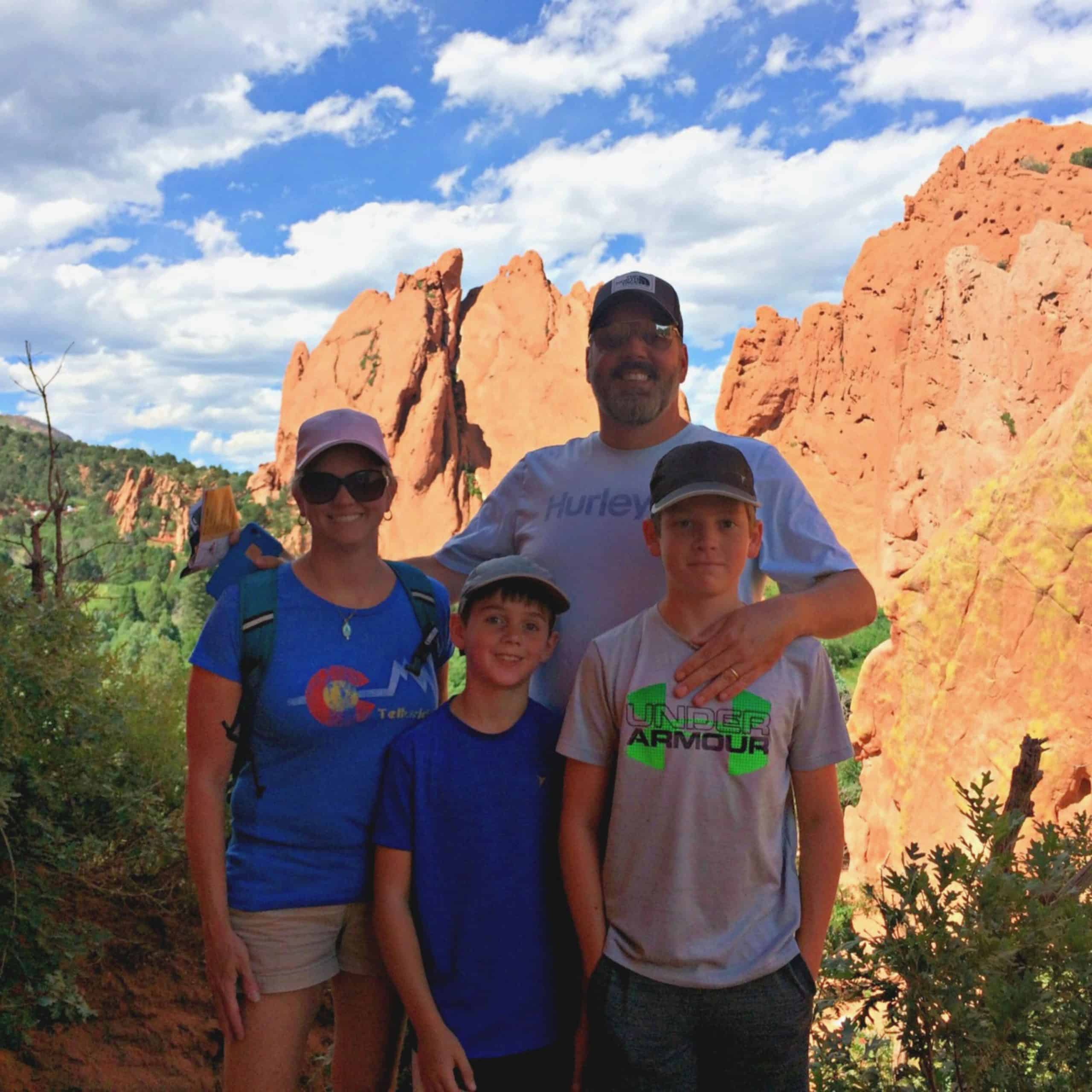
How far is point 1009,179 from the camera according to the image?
2912cm

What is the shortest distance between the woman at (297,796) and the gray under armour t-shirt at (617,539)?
1.43ft

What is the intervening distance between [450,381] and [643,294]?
145 ft

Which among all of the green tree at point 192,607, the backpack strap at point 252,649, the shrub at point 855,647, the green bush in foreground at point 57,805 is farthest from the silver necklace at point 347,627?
the shrub at point 855,647

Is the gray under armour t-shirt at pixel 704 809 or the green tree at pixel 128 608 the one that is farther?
the green tree at pixel 128 608

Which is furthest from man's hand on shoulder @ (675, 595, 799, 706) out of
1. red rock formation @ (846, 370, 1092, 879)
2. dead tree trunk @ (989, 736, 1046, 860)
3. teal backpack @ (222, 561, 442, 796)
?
red rock formation @ (846, 370, 1092, 879)

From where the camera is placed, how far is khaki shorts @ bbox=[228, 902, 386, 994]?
2.09 m

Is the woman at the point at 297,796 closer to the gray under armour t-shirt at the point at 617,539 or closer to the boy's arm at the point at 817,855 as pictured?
the gray under armour t-shirt at the point at 617,539

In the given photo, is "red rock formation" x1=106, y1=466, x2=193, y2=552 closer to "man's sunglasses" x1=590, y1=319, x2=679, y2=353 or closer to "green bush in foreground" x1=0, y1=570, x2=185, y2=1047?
"green bush in foreground" x1=0, y1=570, x2=185, y2=1047

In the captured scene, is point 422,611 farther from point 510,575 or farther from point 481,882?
point 481,882

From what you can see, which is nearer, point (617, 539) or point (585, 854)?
point (585, 854)

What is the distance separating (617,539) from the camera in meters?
2.39

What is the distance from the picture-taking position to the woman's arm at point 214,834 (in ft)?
6.73

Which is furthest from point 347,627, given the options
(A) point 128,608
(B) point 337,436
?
(A) point 128,608

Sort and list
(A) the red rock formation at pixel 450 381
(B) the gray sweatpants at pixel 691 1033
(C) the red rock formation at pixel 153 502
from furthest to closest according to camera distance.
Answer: (C) the red rock formation at pixel 153 502 → (A) the red rock formation at pixel 450 381 → (B) the gray sweatpants at pixel 691 1033
